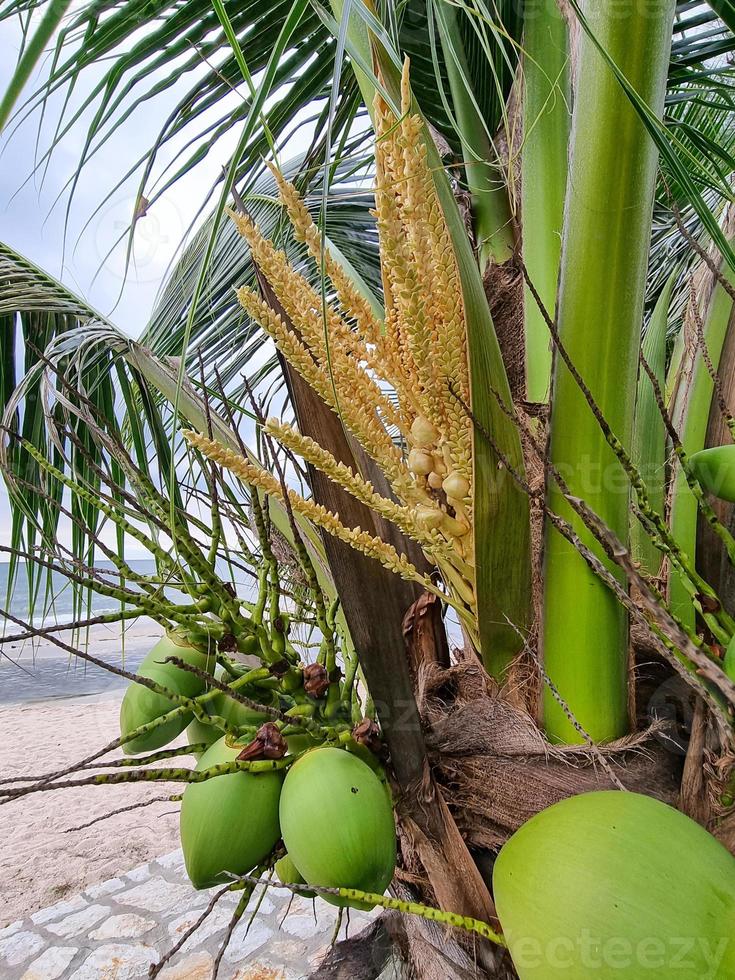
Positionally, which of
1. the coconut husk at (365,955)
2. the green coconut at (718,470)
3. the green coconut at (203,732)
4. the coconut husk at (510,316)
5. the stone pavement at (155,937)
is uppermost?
the coconut husk at (510,316)

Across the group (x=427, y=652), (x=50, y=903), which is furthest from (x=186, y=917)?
(x=427, y=652)

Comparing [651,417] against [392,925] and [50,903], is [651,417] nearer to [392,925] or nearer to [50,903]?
[392,925]

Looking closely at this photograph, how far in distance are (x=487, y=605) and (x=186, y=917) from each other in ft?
10.6

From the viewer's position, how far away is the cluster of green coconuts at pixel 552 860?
1.39 feet

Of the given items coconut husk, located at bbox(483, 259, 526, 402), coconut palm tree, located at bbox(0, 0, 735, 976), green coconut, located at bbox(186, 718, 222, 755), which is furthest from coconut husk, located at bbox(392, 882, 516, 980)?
coconut husk, located at bbox(483, 259, 526, 402)

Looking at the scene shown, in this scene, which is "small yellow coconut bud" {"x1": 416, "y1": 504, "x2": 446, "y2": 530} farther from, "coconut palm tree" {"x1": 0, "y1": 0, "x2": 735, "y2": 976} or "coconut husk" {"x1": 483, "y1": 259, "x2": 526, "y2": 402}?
"coconut husk" {"x1": 483, "y1": 259, "x2": 526, "y2": 402}

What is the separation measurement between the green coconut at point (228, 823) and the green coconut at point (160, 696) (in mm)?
120

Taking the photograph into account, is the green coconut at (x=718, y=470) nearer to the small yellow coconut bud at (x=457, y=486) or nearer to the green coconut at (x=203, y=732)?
the small yellow coconut bud at (x=457, y=486)

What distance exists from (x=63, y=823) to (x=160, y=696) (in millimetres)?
4998

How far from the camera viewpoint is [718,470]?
22.5 inches

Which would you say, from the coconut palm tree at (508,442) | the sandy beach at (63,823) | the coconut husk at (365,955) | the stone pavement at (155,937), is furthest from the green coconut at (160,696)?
the stone pavement at (155,937)

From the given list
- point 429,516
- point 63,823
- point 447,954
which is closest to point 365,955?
point 447,954

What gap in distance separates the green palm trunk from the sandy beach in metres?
1.61

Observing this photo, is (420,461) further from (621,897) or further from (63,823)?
(63,823)
